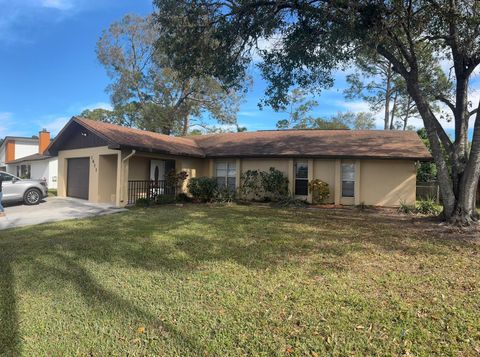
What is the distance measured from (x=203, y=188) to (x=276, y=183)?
352cm

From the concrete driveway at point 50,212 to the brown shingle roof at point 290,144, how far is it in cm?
279

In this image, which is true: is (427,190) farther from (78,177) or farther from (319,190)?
(78,177)

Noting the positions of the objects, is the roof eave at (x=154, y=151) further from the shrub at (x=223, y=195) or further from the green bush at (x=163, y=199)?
the shrub at (x=223, y=195)

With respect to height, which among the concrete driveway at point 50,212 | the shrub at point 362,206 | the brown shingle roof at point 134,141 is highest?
the brown shingle roof at point 134,141

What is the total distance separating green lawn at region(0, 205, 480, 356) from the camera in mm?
3311

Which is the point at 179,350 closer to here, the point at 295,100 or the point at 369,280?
the point at 369,280

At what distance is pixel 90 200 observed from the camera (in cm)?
1519

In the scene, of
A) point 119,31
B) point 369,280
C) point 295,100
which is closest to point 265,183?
point 369,280

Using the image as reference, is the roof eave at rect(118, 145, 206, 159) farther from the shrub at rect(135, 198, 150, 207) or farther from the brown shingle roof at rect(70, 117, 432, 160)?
the shrub at rect(135, 198, 150, 207)

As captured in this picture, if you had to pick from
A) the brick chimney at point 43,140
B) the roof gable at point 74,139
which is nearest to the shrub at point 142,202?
the roof gable at point 74,139

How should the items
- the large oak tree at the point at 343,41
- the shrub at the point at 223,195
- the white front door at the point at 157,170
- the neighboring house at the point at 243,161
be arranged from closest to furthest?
the large oak tree at the point at 343,41
the neighboring house at the point at 243,161
the shrub at the point at 223,195
the white front door at the point at 157,170

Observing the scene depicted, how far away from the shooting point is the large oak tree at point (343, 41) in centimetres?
880

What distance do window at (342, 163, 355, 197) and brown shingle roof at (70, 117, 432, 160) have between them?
2.62ft

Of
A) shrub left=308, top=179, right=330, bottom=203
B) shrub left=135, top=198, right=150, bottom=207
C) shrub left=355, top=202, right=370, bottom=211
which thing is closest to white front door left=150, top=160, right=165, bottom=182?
shrub left=135, top=198, right=150, bottom=207
